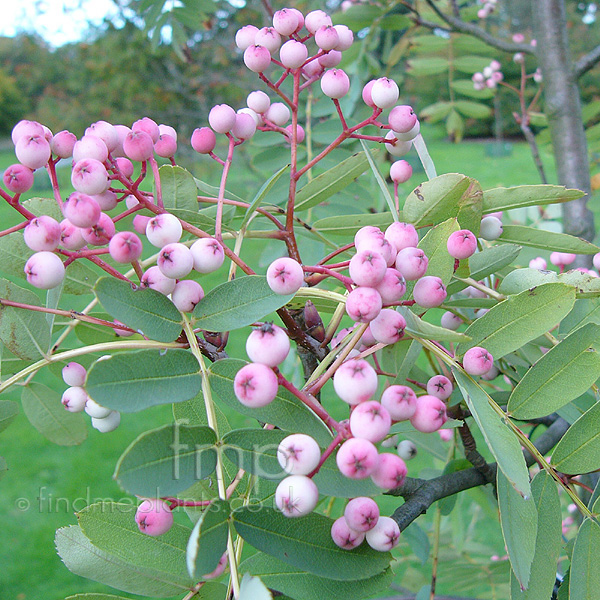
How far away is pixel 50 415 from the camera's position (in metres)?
0.73

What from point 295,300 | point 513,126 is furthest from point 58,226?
point 513,126

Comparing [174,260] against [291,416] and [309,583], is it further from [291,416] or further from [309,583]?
[309,583]

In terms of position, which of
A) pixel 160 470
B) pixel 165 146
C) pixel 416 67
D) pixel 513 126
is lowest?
pixel 513 126

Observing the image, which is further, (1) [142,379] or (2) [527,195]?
(2) [527,195]

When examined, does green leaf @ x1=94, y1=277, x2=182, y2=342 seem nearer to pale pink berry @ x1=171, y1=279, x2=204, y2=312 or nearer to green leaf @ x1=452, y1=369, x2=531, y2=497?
pale pink berry @ x1=171, y1=279, x2=204, y2=312

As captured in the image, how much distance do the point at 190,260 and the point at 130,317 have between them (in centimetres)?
6

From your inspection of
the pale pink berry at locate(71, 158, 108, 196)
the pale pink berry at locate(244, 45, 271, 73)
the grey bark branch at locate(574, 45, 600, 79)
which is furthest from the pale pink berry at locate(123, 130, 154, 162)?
the grey bark branch at locate(574, 45, 600, 79)

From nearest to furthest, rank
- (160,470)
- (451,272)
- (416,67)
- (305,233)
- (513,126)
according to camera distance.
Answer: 1. (160,470)
2. (451,272)
3. (305,233)
4. (416,67)
5. (513,126)

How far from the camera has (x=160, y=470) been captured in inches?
16.5

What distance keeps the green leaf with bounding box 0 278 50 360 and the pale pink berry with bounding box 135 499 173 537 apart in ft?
0.62

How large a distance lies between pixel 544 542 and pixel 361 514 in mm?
181

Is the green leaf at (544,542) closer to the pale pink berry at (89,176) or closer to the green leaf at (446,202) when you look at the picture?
the green leaf at (446,202)

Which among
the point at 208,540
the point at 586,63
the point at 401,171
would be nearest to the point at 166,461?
the point at 208,540

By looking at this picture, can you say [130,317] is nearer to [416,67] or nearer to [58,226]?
[58,226]
